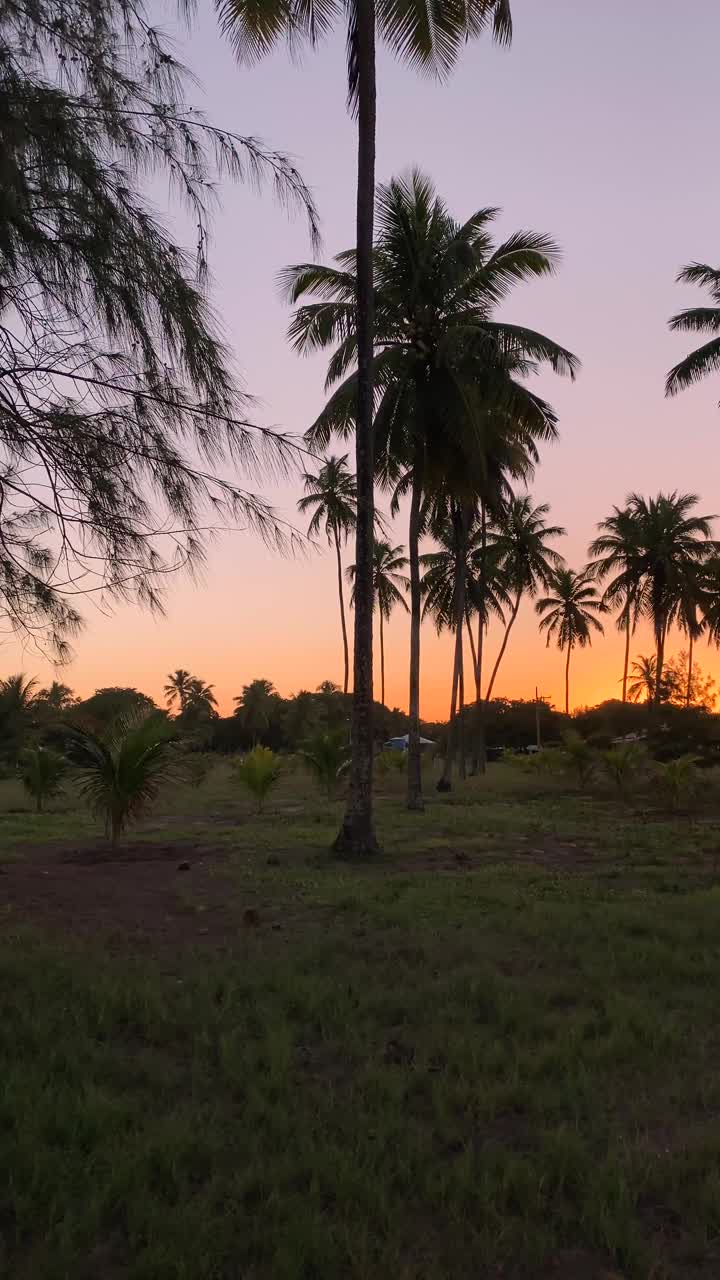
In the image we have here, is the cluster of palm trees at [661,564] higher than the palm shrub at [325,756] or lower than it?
higher

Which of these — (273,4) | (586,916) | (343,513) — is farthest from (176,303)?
(343,513)

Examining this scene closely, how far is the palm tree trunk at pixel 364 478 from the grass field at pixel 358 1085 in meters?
3.40

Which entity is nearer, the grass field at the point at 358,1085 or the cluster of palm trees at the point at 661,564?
the grass field at the point at 358,1085

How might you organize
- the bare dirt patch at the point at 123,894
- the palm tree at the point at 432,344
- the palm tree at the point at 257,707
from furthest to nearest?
the palm tree at the point at 257,707 → the palm tree at the point at 432,344 → the bare dirt patch at the point at 123,894

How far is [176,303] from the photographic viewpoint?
5289 millimetres

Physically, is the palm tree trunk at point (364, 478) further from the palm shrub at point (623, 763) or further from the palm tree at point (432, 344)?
the palm shrub at point (623, 763)

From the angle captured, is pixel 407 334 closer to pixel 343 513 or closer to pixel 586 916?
pixel 586 916

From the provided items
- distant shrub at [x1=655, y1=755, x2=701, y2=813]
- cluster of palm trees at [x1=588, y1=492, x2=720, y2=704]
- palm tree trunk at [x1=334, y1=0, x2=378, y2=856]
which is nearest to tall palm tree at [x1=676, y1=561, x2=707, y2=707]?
cluster of palm trees at [x1=588, y1=492, x2=720, y2=704]

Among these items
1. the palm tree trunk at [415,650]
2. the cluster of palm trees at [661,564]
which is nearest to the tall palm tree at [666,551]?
the cluster of palm trees at [661,564]

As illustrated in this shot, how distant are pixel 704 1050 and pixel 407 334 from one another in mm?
16879

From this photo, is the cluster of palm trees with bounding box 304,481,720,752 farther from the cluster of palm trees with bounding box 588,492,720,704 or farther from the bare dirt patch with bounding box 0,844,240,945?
the bare dirt patch with bounding box 0,844,240,945

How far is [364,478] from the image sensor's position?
1195 centimetres

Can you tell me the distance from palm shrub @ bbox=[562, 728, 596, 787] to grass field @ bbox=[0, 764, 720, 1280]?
20827 millimetres

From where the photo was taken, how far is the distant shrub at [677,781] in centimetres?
2125
